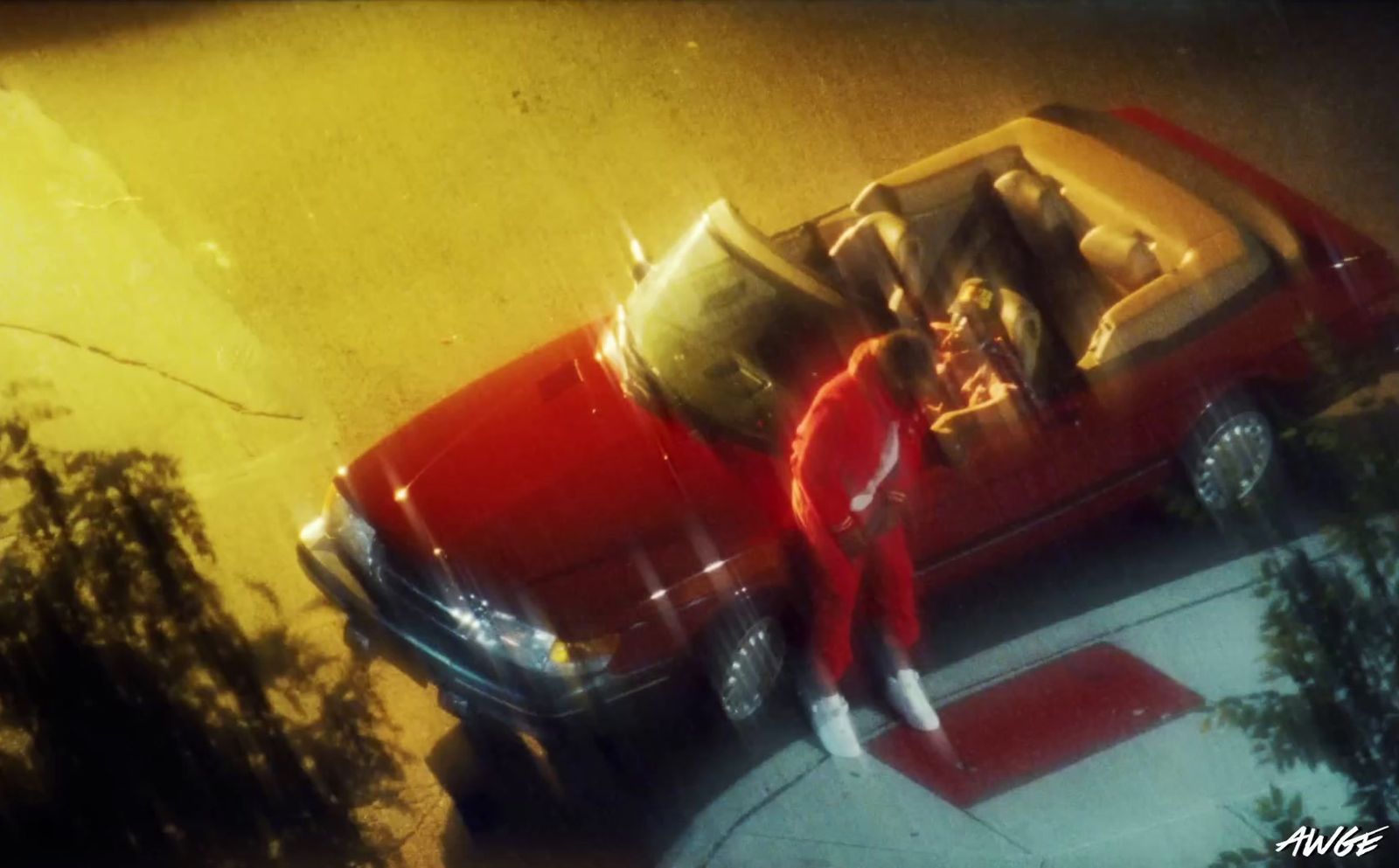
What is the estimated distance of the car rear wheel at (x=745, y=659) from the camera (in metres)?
4.45

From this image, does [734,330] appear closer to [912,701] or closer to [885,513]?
[885,513]

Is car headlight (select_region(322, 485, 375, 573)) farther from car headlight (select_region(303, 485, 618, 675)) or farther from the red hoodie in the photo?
the red hoodie

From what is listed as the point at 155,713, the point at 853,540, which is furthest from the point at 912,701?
the point at 155,713

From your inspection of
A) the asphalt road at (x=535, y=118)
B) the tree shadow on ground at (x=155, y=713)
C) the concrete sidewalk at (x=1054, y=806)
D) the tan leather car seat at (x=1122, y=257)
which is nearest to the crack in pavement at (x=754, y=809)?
the concrete sidewalk at (x=1054, y=806)

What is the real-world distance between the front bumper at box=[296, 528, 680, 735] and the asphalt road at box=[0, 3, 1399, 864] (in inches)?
65.0

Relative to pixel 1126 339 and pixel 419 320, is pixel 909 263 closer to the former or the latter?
pixel 1126 339

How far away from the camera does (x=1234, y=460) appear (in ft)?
16.9

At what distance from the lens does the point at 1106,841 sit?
14.4ft

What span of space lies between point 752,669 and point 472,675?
1.01 m

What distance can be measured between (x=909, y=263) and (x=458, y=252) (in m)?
2.97

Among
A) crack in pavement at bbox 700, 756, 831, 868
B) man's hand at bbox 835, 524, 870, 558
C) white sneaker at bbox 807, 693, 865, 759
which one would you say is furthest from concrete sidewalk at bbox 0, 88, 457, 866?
man's hand at bbox 835, 524, 870, 558

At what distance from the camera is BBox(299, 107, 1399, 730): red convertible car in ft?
14.3

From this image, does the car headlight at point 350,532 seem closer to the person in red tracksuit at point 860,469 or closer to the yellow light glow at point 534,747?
the yellow light glow at point 534,747

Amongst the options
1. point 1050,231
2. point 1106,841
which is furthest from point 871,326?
point 1106,841
